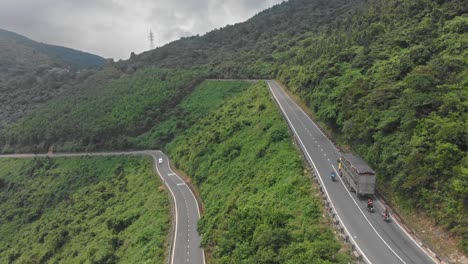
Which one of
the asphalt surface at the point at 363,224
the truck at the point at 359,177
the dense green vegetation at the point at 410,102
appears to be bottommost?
the asphalt surface at the point at 363,224

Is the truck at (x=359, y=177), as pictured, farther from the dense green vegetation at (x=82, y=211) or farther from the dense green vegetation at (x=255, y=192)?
the dense green vegetation at (x=82, y=211)

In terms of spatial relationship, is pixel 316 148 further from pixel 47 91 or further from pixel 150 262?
pixel 47 91

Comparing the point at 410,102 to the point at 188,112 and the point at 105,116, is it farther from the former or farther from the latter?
the point at 105,116

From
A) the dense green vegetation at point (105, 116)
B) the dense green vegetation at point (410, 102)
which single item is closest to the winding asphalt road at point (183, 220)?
the dense green vegetation at point (410, 102)

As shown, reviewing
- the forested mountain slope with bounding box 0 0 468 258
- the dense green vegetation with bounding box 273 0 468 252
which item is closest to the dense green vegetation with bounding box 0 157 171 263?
the forested mountain slope with bounding box 0 0 468 258

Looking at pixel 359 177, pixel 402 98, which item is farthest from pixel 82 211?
pixel 402 98

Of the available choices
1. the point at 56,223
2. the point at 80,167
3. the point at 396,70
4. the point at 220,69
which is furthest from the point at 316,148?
the point at 220,69

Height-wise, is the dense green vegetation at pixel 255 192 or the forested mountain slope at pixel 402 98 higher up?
the forested mountain slope at pixel 402 98
